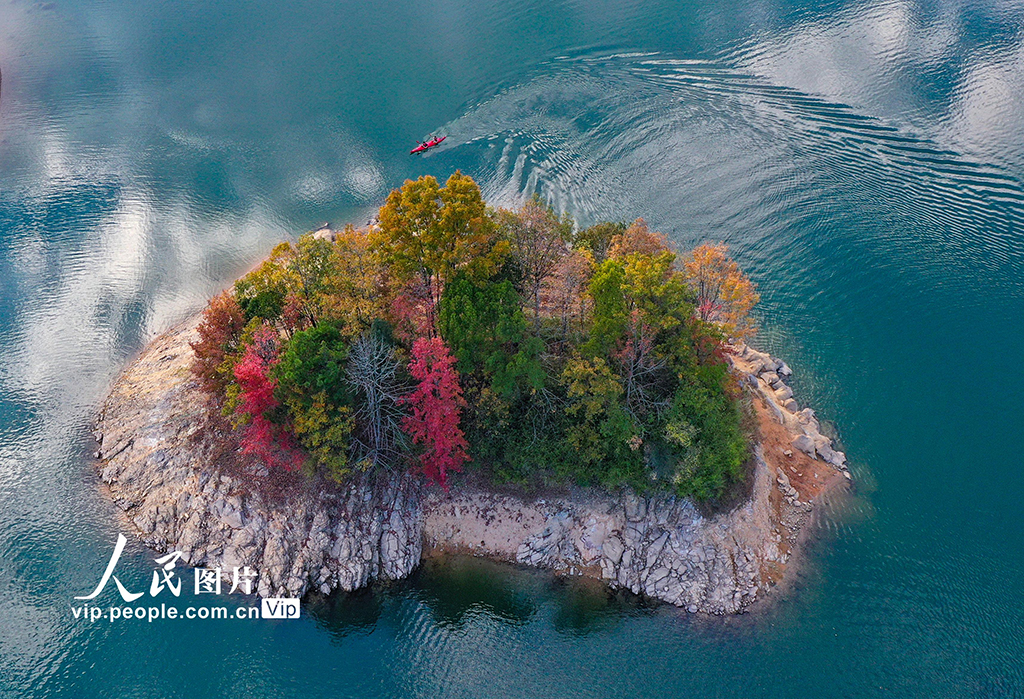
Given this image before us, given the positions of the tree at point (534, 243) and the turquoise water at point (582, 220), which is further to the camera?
the tree at point (534, 243)

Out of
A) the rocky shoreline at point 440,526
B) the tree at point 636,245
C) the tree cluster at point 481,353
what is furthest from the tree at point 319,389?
the tree at point 636,245

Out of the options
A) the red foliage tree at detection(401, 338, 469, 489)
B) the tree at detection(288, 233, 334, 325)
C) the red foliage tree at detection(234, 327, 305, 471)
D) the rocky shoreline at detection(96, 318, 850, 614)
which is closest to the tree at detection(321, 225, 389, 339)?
the tree at detection(288, 233, 334, 325)

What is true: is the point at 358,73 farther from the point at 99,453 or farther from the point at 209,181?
the point at 99,453

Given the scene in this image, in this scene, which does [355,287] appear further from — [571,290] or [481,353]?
[571,290]

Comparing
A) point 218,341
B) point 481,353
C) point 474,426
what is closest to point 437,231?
point 481,353

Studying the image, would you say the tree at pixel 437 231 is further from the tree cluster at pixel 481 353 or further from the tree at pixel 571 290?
the tree at pixel 571 290

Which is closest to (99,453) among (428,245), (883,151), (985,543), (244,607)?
(244,607)
